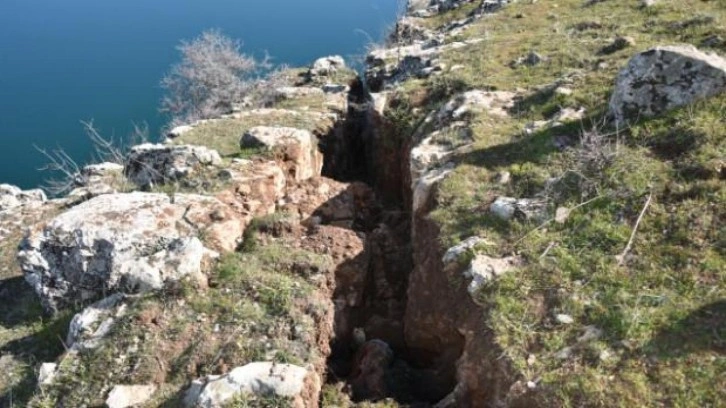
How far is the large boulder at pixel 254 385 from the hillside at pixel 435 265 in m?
0.03

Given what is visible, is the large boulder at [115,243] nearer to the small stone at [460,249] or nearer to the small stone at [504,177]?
the small stone at [460,249]

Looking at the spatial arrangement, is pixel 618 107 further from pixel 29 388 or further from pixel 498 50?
pixel 29 388

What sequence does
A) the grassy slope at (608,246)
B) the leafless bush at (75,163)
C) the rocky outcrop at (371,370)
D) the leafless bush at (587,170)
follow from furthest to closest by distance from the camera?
the leafless bush at (75,163) → the leafless bush at (587,170) → the rocky outcrop at (371,370) → the grassy slope at (608,246)

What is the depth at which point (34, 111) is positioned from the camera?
1785 inches

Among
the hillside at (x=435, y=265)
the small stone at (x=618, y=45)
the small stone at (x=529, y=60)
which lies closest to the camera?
the hillside at (x=435, y=265)

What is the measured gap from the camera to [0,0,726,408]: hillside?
6633 millimetres

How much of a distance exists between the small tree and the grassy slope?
19863mm

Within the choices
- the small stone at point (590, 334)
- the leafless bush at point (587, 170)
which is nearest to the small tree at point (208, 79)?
the leafless bush at point (587, 170)

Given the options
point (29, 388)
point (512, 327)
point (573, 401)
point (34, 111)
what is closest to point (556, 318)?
point (512, 327)

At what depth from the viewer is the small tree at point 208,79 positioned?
2920 cm

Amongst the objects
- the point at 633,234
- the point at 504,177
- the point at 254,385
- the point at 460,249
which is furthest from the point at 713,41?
the point at 254,385

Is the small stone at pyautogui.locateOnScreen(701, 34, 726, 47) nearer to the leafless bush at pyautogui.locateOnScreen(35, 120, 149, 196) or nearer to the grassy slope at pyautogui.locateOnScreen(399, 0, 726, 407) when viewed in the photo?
the grassy slope at pyautogui.locateOnScreen(399, 0, 726, 407)

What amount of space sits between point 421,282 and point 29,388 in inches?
229

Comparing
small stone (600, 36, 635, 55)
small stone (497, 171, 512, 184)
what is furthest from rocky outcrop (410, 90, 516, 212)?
small stone (600, 36, 635, 55)
